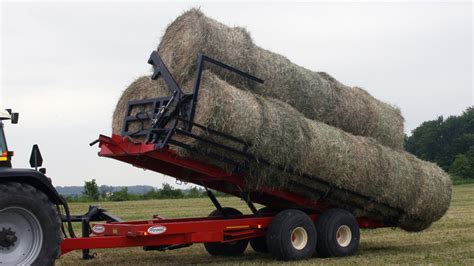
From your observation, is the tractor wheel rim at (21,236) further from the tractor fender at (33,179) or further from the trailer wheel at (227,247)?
the trailer wheel at (227,247)

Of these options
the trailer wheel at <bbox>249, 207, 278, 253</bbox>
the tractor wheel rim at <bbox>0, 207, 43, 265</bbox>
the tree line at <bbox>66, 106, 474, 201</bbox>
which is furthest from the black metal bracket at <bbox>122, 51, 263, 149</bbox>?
the tree line at <bbox>66, 106, 474, 201</bbox>

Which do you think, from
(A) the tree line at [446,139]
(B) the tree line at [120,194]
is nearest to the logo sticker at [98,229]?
(B) the tree line at [120,194]

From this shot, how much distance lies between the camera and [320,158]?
400 inches

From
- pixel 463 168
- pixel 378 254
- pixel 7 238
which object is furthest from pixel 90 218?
pixel 463 168

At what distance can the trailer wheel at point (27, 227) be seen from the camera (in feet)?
24.2

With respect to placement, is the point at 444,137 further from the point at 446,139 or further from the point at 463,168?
the point at 463,168

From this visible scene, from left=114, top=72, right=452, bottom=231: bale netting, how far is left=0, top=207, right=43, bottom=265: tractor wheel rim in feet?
7.64

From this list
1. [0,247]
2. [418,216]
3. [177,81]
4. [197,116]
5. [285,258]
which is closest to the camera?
[0,247]

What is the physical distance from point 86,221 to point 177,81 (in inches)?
96.3

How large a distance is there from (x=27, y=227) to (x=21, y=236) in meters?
0.11

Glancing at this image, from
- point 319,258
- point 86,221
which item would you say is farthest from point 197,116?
point 319,258

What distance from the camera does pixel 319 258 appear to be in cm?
1091

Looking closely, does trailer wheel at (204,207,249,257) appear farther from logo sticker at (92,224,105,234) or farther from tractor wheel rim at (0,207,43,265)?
tractor wheel rim at (0,207,43,265)

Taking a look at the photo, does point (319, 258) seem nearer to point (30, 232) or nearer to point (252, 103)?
point (252, 103)
